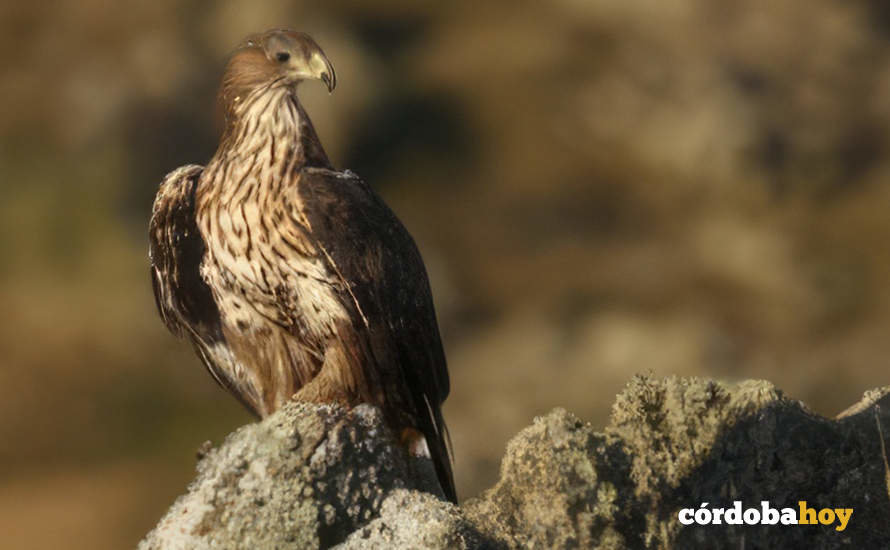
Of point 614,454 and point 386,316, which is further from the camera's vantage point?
point 386,316

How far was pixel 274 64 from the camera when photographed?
372 cm

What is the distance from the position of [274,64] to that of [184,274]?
0.85 meters

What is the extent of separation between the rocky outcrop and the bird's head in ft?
3.74

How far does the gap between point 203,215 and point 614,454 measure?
1.61m

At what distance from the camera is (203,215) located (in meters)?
3.76

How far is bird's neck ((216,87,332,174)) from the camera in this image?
12.0ft

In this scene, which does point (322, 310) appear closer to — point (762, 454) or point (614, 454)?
point (614, 454)

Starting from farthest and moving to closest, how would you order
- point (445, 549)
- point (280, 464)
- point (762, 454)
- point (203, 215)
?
point (203, 215) < point (762, 454) < point (280, 464) < point (445, 549)

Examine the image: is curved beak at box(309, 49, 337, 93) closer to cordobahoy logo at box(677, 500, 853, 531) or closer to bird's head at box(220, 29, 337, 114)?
bird's head at box(220, 29, 337, 114)

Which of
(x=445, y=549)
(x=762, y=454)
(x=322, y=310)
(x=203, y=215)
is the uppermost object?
(x=203, y=215)

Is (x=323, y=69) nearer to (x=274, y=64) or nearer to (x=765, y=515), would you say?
(x=274, y=64)

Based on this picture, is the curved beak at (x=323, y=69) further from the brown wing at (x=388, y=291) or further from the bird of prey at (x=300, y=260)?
the brown wing at (x=388, y=291)

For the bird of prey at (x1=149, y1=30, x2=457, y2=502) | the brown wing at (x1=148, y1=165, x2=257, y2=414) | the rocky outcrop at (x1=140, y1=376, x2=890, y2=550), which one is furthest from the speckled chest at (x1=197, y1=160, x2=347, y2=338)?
the rocky outcrop at (x1=140, y1=376, x2=890, y2=550)

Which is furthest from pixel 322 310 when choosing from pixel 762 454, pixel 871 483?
pixel 871 483
